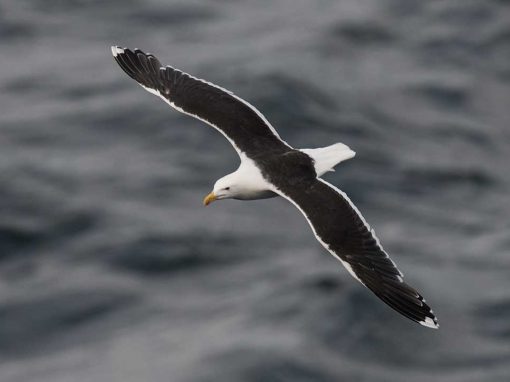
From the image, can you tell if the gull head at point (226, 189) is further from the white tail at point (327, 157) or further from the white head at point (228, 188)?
the white tail at point (327, 157)

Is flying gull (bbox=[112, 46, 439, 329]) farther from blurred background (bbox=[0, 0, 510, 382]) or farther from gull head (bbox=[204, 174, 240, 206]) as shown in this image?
blurred background (bbox=[0, 0, 510, 382])

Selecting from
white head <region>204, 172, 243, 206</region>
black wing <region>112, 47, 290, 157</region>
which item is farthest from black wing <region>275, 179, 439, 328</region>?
black wing <region>112, 47, 290, 157</region>

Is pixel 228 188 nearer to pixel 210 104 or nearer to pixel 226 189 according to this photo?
pixel 226 189

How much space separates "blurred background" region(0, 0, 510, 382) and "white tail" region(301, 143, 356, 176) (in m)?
3.95

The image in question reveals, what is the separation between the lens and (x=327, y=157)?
15758 millimetres

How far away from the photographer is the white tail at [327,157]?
15.6m

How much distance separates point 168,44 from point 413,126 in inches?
222

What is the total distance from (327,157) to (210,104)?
6.44 ft

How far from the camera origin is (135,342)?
1947 centimetres

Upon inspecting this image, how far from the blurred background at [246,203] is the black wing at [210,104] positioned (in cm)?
382

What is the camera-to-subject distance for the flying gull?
47.0 feet

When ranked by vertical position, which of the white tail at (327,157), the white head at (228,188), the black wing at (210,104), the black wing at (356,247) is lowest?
the black wing at (356,247)

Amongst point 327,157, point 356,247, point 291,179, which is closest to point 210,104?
point 327,157

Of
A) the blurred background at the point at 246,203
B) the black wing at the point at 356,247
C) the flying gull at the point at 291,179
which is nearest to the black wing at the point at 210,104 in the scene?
the flying gull at the point at 291,179
